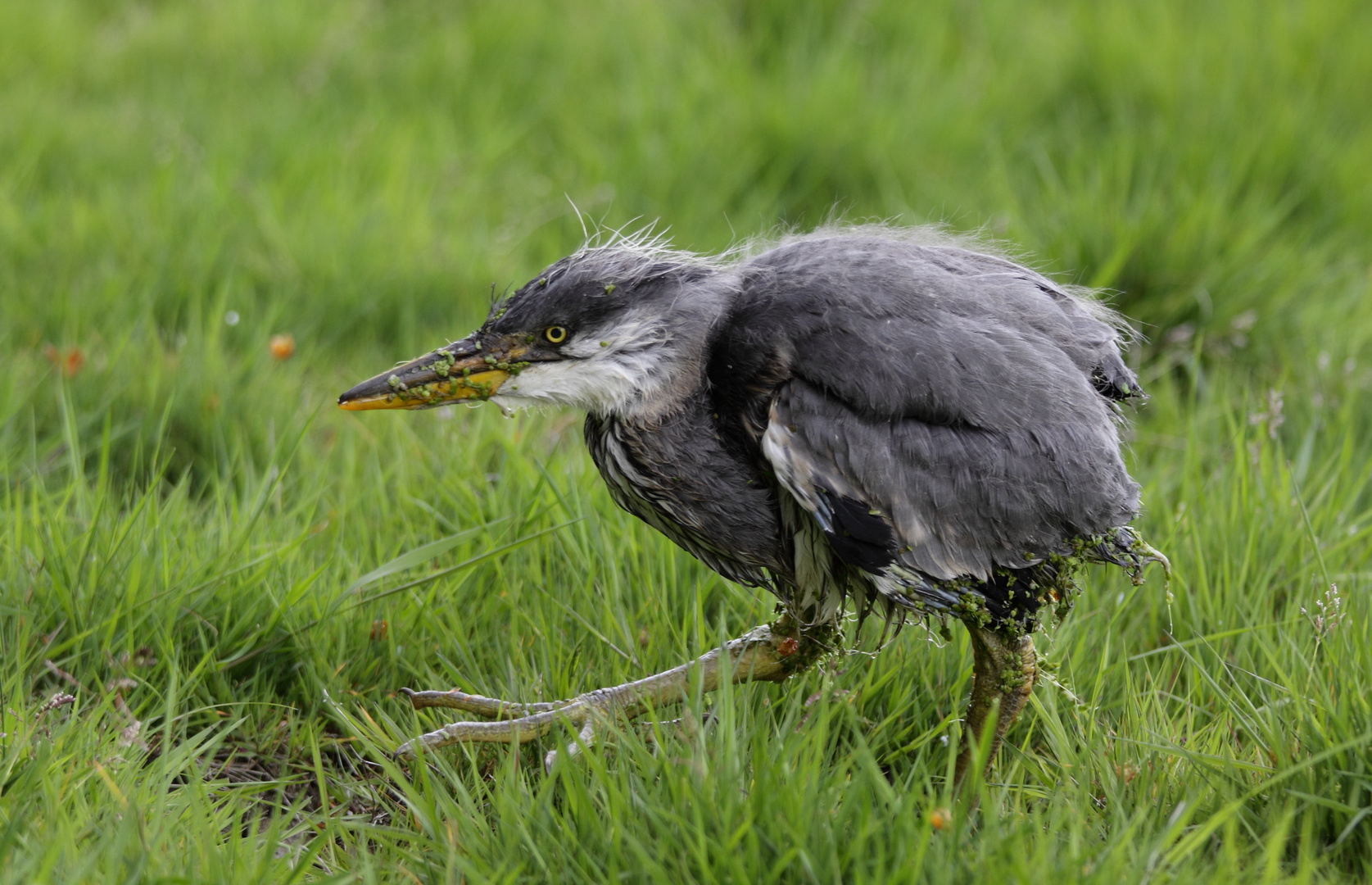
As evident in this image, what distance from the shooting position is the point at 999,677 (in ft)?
9.12

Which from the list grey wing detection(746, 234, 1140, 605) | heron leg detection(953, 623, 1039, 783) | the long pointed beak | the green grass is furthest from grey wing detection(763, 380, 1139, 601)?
the long pointed beak

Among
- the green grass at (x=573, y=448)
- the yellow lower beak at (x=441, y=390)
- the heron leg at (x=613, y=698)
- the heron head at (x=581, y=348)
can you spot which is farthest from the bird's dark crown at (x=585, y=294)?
the heron leg at (x=613, y=698)

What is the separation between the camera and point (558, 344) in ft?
8.95

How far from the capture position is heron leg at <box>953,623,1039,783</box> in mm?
2750

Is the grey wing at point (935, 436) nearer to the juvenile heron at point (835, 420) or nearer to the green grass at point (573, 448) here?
the juvenile heron at point (835, 420)

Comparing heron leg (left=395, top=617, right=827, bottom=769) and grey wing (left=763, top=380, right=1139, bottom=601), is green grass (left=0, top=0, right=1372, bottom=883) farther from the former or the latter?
grey wing (left=763, top=380, right=1139, bottom=601)

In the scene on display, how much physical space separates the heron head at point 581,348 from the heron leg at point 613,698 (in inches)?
25.6

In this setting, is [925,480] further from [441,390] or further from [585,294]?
[441,390]

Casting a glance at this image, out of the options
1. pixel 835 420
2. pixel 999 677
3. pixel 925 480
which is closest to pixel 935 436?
pixel 925 480

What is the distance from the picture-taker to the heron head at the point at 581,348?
8.84ft

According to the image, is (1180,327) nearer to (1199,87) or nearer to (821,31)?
(1199,87)

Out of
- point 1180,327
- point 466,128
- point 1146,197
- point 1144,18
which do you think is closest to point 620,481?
point 1180,327

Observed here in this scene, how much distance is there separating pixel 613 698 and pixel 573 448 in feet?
4.39

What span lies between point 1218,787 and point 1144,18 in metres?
4.99
